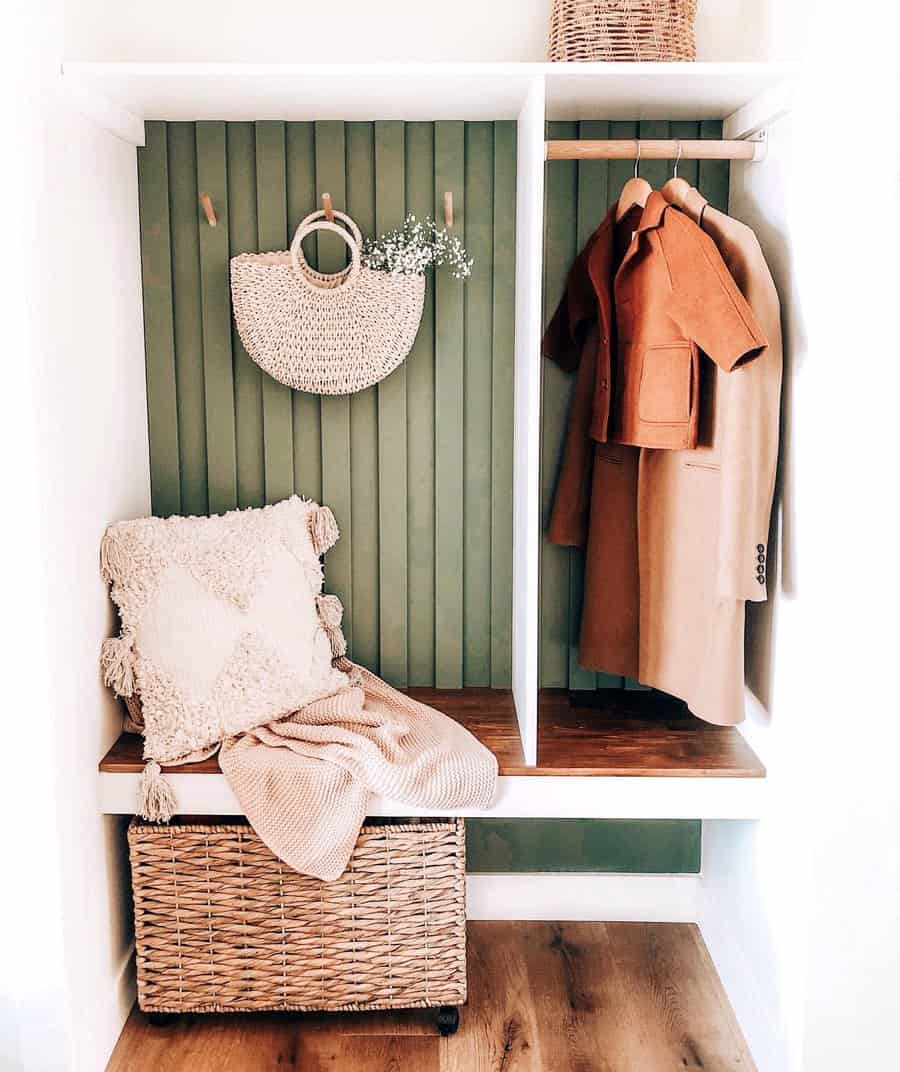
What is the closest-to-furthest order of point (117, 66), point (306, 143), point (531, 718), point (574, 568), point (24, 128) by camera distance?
point (24, 128), point (117, 66), point (531, 718), point (306, 143), point (574, 568)

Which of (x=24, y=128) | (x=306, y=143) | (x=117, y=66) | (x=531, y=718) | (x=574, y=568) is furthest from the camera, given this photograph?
(x=574, y=568)

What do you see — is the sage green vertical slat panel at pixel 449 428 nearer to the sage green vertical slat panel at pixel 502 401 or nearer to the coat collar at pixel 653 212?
the sage green vertical slat panel at pixel 502 401

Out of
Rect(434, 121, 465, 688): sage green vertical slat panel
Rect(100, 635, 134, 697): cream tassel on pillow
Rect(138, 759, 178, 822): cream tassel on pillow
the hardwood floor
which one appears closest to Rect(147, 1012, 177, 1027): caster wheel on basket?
the hardwood floor

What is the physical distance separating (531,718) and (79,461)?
991mm

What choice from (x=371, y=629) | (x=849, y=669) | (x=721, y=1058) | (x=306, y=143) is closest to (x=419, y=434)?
(x=371, y=629)

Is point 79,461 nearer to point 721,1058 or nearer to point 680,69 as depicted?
point 680,69

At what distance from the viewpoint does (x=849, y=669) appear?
1.76 meters

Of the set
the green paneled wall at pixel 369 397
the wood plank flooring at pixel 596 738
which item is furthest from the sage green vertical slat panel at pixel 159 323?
the wood plank flooring at pixel 596 738

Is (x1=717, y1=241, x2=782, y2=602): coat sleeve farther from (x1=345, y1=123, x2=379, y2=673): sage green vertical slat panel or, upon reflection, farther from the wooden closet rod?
(x1=345, y1=123, x2=379, y2=673): sage green vertical slat panel

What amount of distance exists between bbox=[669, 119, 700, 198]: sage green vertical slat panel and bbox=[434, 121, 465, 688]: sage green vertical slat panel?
47cm

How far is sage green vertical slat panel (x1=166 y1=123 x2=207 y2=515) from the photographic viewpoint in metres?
2.33

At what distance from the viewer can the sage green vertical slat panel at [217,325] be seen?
2.33 m

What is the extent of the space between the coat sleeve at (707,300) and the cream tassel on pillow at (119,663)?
1.23 meters

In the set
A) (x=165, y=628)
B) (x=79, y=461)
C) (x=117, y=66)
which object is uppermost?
(x=117, y=66)
